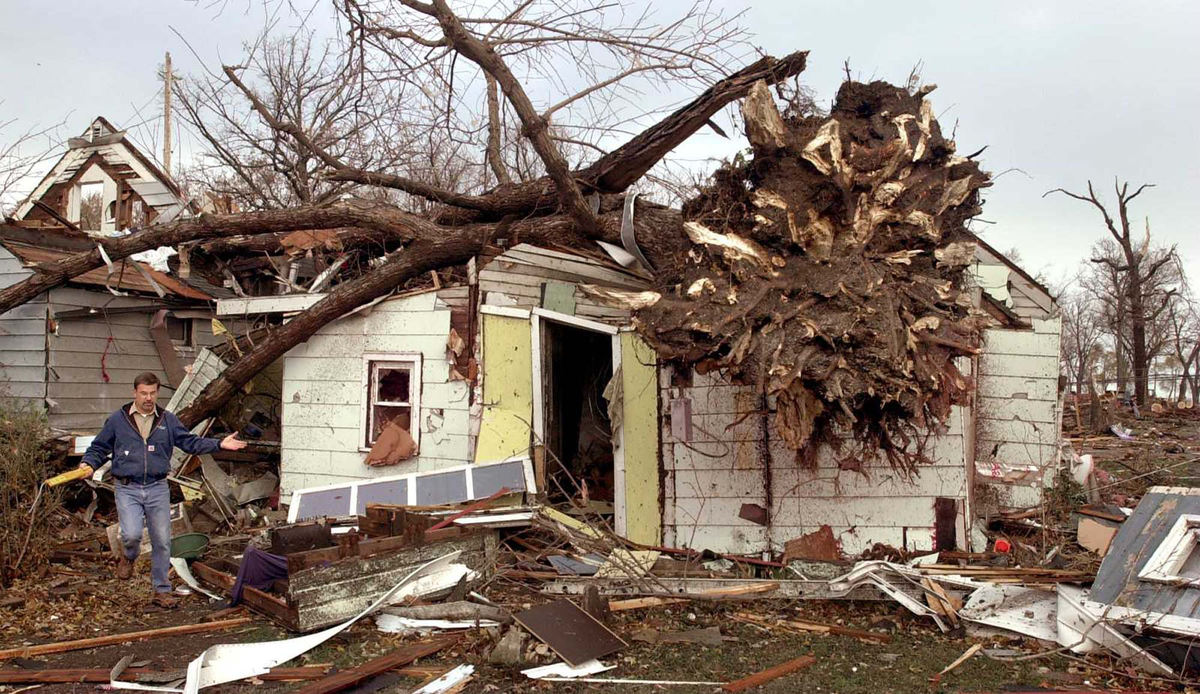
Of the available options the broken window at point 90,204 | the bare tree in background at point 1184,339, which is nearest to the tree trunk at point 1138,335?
the bare tree in background at point 1184,339

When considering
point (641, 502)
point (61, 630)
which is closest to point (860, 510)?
point (641, 502)

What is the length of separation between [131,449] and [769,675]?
205 inches

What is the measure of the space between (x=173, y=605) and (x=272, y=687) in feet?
7.50

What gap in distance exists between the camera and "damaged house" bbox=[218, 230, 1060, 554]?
7.54 metres

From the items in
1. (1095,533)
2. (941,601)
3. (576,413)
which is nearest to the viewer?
(941,601)

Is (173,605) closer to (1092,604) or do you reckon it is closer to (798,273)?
(798,273)

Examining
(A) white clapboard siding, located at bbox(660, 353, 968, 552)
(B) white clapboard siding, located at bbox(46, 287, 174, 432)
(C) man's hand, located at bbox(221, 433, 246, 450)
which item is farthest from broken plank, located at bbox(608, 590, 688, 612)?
(B) white clapboard siding, located at bbox(46, 287, 174, 432)

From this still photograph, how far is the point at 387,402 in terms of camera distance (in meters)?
9.41

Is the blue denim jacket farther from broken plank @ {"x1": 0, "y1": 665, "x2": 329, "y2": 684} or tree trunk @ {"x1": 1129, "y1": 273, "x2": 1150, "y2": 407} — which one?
tree trunk @ {"x1": 1129, "y1": 273, "x2": 1150, "y2": 407}

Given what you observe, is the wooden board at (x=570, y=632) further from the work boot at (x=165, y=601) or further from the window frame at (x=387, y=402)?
the window frame at (x=387, y=402)

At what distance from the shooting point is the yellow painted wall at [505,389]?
8.83 m

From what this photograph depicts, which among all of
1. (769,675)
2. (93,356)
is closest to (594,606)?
(769,675)

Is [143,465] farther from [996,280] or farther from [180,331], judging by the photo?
[996,280]

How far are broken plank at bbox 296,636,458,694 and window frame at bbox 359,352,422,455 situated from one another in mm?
3835
